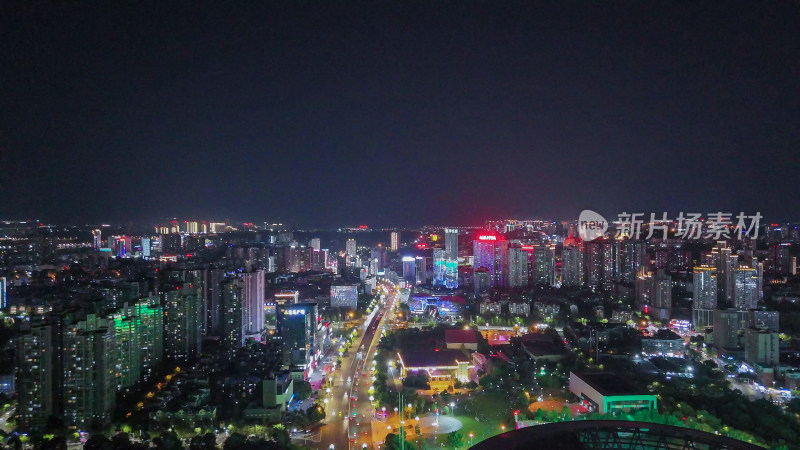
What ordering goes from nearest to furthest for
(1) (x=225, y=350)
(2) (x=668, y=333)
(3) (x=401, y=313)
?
(1) (x=225, y=350)
(2) (x=668, y=333)
(3) (x=401, y=313)

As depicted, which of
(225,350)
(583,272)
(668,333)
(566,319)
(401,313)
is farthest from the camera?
(583,272)

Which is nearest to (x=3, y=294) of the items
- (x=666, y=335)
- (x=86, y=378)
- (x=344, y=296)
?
(x=86, y=378)

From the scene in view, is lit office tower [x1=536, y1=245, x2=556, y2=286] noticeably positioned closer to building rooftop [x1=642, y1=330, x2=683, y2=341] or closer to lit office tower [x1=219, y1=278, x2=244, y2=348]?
building rooftop [x1=642, y1=330, x2=683, y2=341]

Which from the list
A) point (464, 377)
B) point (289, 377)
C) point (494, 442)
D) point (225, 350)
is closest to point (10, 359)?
point (225, 350)

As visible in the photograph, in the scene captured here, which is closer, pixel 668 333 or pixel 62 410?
pixel 62 410

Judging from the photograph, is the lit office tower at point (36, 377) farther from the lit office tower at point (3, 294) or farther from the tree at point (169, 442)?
the lit office tower at point (3, 294)

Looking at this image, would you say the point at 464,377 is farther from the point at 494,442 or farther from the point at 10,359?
the point at 10,359

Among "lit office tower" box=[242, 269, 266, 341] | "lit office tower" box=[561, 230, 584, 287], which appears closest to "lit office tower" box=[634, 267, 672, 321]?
"lit office tower" box=[561, 230, 584, 287]

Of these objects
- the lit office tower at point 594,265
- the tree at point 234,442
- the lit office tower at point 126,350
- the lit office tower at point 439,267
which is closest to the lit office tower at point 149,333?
the lit office tower at point 126,350
